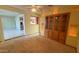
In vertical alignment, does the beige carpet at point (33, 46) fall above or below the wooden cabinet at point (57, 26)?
below

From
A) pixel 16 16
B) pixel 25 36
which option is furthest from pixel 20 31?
pixel 16 16

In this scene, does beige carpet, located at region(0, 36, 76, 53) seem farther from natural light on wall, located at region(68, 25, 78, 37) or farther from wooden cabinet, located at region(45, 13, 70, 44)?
natural light on wall, located at region(68, 25, 78, 37)

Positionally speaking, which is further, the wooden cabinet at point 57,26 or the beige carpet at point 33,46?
the wooden cabinet at point 57,26

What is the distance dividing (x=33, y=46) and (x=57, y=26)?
1.53 ft

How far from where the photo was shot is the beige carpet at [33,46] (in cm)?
107

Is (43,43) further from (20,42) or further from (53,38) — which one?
(20,42)

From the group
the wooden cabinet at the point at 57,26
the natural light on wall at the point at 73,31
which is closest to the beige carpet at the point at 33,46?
the wooden cabinet at the point at 57,26

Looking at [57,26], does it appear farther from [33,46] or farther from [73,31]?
[33,46]

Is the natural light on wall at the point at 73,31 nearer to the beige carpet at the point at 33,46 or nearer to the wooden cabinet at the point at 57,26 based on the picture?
the wooden cabinet at the point at 57,26

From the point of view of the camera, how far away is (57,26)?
118cm

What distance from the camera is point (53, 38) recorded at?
4.29ft

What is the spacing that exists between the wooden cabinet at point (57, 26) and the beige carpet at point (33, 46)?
11 cm
